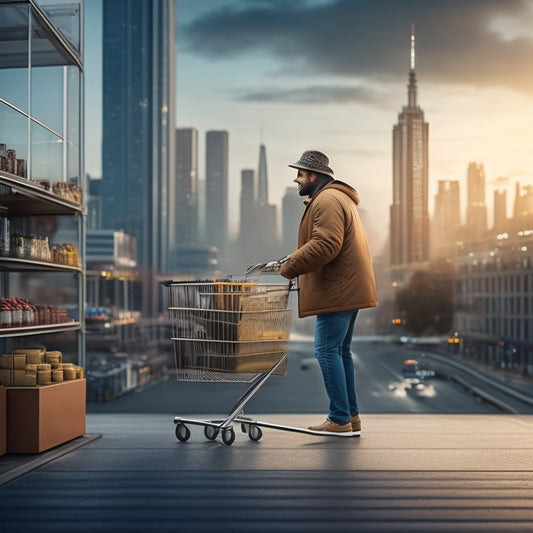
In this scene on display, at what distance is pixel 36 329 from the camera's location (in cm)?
409

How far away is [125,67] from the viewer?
747 centimetres

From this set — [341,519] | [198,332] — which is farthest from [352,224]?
[341,519]

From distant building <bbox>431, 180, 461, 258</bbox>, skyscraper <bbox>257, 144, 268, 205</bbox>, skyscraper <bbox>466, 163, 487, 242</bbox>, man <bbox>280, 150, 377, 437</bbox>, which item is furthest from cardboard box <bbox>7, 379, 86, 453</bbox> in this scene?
skyscraper <bbox>466, 163, 487, 242</bbox>

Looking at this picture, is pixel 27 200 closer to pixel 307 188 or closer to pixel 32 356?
pixel 32 356

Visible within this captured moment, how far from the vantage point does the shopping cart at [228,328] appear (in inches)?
156

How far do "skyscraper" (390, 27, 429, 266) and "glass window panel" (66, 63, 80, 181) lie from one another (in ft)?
10.7

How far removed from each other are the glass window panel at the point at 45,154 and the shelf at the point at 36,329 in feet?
2.78

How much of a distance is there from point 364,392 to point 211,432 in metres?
3.17

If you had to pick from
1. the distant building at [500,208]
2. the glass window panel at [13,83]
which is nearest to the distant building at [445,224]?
the distant building at [500,208]

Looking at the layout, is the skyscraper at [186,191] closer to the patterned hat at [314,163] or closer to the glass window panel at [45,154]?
the glass window panel at [45,154]

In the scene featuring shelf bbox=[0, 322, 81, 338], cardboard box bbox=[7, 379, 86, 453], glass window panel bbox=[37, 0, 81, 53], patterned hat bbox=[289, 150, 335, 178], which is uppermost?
glass window panel bbox=[37, 0, 81, 53]

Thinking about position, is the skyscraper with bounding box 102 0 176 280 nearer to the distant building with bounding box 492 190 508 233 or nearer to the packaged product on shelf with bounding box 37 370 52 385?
the packaged product on shelf with bounding box 37 370 52 385

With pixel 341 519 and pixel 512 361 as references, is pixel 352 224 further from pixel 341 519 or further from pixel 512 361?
pixel 512 361

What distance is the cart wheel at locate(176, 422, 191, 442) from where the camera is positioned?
4285 millimetres
